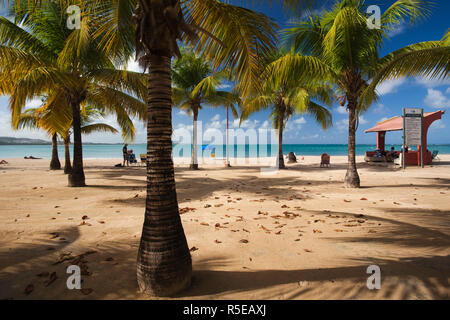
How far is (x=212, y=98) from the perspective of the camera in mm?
17250

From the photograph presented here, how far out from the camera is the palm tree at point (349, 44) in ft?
22.9

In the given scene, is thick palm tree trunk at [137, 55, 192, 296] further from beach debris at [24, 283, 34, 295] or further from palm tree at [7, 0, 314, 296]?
beach debris at [24, 283, 34, 295]

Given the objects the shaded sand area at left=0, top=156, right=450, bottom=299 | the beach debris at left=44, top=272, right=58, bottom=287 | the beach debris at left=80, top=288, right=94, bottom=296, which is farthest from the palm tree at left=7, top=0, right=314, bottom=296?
the beach debris at left=44, top=272, right=58, bottom=287

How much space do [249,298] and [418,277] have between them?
1990mm

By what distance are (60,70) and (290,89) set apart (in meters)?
12.1

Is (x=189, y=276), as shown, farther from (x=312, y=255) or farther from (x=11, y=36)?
(x=11, y=36)

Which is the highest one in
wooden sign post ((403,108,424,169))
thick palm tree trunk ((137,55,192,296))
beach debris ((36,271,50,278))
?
wooden sign post ((403,108,424,169))

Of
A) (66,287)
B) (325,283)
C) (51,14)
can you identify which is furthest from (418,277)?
(51,14)

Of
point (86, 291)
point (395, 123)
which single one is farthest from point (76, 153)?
point (395, 123)

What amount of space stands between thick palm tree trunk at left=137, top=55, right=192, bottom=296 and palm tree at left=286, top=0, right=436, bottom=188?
621 cm

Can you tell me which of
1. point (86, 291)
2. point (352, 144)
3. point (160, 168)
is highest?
point (352, 144)

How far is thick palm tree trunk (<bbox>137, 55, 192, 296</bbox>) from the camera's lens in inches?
94.7

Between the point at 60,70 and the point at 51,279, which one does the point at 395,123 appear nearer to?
the point at 60,70

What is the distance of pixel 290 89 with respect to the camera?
1471 cm
